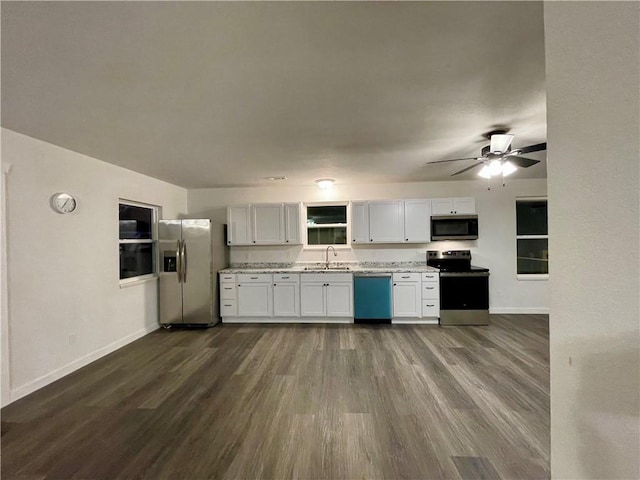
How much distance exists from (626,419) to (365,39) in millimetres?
1635

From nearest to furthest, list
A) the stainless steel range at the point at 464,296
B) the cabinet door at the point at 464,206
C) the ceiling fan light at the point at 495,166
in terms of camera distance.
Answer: the ceiling fan light at the point at 495,166
the stainless steel range at the point at 464,296
the cabinet door at the point at 464,206

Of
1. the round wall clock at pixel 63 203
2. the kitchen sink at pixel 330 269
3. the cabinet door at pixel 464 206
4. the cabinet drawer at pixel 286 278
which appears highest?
the cabinet door at pixel 464 206

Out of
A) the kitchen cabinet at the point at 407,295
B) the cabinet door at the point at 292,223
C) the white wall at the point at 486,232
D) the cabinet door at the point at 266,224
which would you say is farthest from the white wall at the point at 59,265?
the kitchen cabinet at the point at 407,295

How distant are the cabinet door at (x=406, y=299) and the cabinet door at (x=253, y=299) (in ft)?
6.87

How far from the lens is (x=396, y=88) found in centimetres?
186

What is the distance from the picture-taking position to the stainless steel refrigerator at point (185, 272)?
14.8 ft

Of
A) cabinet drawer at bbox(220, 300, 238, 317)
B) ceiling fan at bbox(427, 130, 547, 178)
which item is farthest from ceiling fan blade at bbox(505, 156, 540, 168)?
cabinet drawer at bbox(220, 300, 238, 317)

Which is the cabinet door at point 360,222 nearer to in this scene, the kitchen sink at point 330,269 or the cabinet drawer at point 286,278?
the kitchen sink at point 330,269

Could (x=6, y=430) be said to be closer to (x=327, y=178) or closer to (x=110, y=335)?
(x=110, y=335)

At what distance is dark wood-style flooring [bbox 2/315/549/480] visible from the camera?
A: 177 centimetres

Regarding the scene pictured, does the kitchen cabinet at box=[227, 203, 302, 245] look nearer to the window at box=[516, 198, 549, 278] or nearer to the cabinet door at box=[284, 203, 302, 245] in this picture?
the cabinet door at box=[284, 203, 302, 245]

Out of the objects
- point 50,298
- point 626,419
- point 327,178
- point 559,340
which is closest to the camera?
point 626,419

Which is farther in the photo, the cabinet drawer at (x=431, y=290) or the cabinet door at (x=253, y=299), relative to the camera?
the cabinet door at (x=253, y=299)

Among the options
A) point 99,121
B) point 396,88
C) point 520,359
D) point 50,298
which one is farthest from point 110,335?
point 520,359
